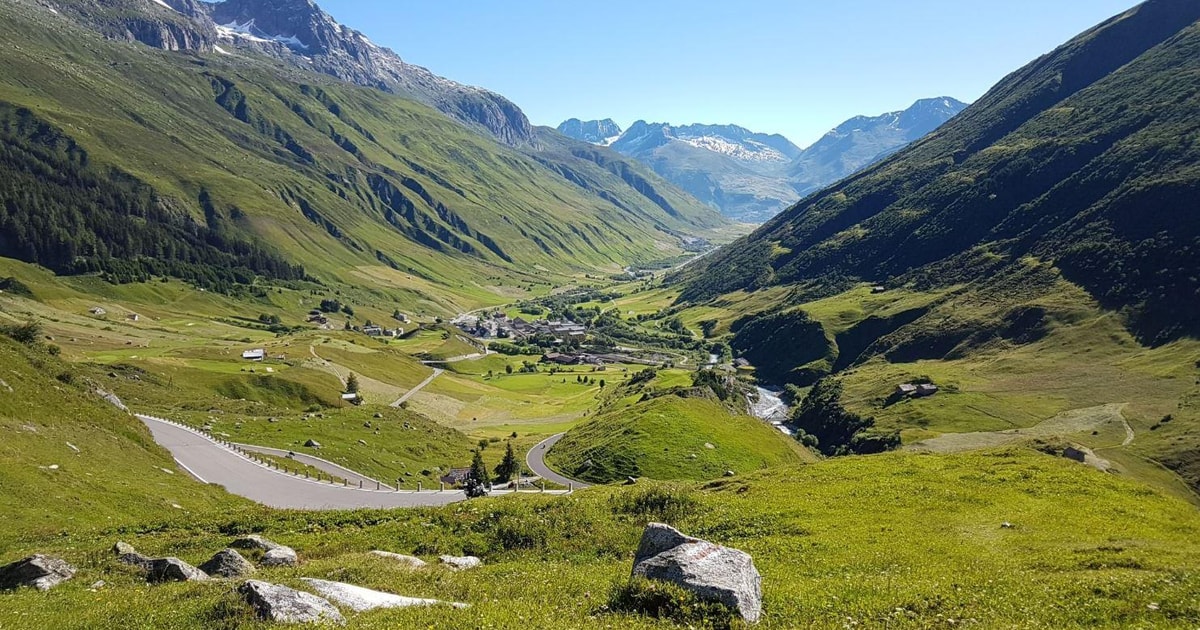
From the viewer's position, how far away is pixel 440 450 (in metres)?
116

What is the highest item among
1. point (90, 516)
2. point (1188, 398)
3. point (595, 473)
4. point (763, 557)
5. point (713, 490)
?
point (90, 516)

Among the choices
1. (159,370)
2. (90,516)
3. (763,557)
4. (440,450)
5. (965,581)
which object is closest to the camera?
(965,581)

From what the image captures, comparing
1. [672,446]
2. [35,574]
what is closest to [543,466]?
[672,446]

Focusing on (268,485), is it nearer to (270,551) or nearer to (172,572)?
(270,551)

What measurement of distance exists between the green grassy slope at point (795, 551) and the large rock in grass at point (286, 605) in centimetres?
49

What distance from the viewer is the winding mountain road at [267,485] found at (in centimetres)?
6341

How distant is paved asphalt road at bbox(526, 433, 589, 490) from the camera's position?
9731cm

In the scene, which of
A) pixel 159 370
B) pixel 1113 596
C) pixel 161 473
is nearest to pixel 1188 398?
pixel 1113 596

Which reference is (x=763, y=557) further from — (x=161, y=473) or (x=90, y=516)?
(x=161, y=473)

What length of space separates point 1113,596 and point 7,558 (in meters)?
47.8

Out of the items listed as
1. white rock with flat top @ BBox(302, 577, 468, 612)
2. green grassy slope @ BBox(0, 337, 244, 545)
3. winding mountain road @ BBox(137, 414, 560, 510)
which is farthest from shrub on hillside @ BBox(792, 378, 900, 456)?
white rock with flat top @ BBox(302, 577, 468, 612)

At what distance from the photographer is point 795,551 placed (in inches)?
1247

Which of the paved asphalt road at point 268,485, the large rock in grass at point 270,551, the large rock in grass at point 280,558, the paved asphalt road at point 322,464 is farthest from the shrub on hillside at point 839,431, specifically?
the large rock in grass at point 280,558

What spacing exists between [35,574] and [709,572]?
26.8 meters
